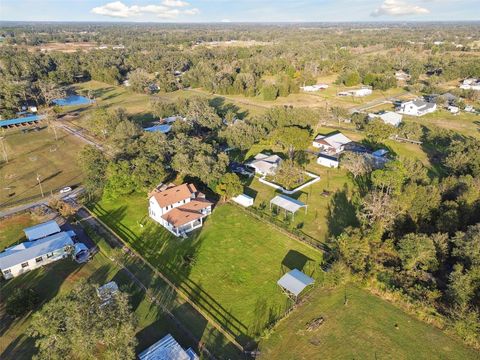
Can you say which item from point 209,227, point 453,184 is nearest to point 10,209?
point 209,227

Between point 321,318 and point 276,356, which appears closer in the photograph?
point 276,356

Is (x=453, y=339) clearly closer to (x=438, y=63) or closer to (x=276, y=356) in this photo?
(x=276, y=356)

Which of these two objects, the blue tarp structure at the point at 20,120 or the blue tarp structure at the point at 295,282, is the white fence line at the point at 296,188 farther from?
the blue tarp structure at the point at 20,120

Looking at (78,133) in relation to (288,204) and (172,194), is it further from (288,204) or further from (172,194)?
(288,204)

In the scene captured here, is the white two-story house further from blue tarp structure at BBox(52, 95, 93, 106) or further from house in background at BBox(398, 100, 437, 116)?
blue tarp structure at BBox(52, 95, 93, 106)

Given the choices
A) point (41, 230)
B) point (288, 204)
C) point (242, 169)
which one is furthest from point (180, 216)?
point (242, 169)

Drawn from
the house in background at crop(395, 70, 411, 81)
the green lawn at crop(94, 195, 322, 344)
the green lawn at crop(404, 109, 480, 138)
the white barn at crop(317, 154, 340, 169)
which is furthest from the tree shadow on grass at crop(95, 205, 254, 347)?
the house in background at crop(395, 70, 411, 81)
